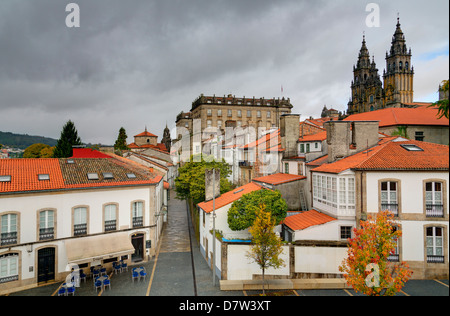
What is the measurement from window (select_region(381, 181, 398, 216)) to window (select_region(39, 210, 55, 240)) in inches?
945

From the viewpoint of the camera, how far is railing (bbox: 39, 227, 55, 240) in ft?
67.9

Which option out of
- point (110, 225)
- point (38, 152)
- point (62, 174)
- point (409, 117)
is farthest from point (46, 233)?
point (38, 152)

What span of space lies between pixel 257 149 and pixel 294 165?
411 inches

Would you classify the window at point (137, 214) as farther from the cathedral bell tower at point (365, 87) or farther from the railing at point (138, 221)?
the cathedral bell tower at point (365, 87)

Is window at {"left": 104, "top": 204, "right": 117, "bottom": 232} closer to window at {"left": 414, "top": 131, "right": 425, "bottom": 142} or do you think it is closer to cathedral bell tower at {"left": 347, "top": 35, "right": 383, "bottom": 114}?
window at {"left": 414, "top": 131, "right": 425, "bottom": 142}

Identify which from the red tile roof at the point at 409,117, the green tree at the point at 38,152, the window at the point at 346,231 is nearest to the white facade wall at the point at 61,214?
the window at the point at 346,231

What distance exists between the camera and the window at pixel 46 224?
20766mm

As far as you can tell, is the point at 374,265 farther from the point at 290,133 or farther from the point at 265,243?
the point at 290,133

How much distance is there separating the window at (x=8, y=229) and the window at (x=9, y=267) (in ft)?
3.28

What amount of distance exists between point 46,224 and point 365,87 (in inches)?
4437

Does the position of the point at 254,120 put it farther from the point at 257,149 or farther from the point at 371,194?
the point at 371,194

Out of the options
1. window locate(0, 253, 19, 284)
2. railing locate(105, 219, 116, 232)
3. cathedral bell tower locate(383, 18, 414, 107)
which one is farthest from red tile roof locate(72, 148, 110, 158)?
cathedral bell tower locate(383, 18, 414, 107)

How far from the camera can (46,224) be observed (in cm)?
2102

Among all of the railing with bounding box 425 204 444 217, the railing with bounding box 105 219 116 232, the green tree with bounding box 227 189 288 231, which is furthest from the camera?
the railing with bounding box 105 219 116 232
